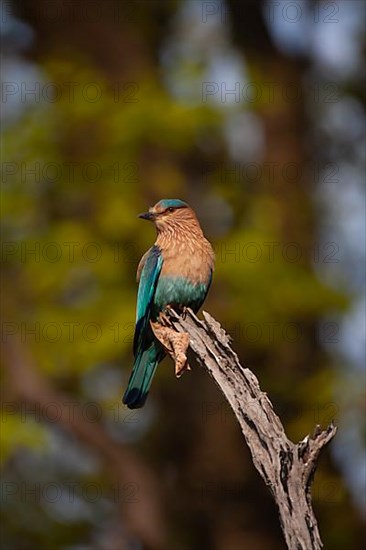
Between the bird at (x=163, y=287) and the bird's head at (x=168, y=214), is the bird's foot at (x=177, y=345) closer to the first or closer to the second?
the bird at (x=163, y=287)

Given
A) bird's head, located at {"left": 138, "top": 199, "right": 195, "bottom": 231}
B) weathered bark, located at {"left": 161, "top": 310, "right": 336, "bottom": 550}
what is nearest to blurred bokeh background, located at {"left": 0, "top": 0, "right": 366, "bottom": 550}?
bird's head, located at {"left": 138, "top": 199, "right": 195, "bottom": 231}

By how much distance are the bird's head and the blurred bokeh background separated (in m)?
3.67

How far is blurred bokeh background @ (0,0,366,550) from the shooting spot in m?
11.2

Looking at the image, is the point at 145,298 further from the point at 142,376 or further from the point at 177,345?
the point at 177,345

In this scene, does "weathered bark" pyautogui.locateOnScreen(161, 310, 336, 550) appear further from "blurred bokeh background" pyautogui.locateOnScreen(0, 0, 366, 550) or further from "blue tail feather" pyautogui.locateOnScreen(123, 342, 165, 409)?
"blurred bokeh background" pyautogui.locateOnScreen(0, 0, 366, 550)

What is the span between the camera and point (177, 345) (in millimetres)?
5141

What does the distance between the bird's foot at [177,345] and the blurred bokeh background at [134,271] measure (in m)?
5.35

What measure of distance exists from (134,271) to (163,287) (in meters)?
4.78

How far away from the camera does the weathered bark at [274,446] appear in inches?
165

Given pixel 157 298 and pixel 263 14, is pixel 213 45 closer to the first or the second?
pixel 263 14

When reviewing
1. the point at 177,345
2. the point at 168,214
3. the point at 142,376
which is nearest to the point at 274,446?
the point at 177,345

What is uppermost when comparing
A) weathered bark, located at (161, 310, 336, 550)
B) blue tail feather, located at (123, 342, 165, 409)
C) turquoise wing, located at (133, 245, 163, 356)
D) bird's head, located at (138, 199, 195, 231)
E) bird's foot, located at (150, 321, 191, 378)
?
bird's head, located at (138, 199, 195, 231)

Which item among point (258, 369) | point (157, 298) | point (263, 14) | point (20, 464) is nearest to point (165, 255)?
point (157, 298)

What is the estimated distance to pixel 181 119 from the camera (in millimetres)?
11117
